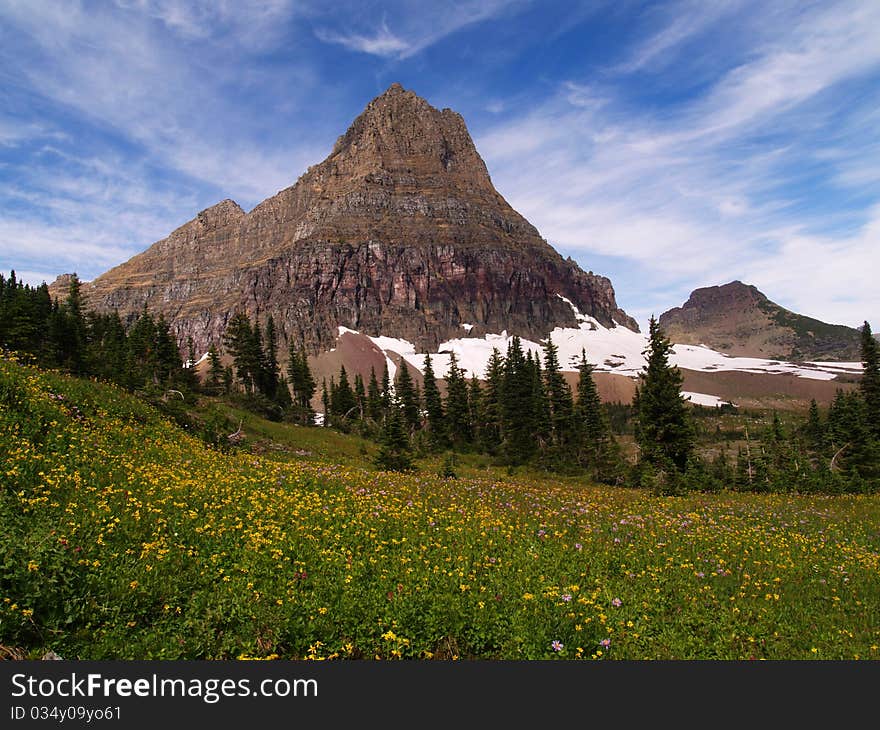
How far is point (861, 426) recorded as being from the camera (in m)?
40.6

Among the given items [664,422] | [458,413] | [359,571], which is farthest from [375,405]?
[359,571]

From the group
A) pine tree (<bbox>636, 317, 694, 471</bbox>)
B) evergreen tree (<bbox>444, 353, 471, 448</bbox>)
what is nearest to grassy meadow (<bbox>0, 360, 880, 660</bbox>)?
pine tree (<bbox>636, 317, 694, 471</bbox>)

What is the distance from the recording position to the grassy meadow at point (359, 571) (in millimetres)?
6188

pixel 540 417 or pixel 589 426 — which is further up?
pixel 540 417

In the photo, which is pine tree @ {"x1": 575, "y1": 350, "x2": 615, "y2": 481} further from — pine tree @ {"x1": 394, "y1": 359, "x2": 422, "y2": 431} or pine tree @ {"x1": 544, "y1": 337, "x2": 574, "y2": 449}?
pine tree @ {"x1": 394, "y1": 359, "x2": 422, "y2": 431}

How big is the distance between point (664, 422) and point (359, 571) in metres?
30.4

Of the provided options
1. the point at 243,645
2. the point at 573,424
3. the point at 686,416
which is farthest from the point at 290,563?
the point at 573,424

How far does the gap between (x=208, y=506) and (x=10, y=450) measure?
13.9ft

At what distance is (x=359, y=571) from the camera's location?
786cm

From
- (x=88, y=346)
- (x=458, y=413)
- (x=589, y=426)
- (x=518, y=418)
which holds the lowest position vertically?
(x=589, y=426)

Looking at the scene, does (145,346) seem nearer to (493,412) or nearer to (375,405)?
(375,405)

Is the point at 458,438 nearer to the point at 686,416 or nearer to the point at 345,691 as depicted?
the point at 686,416

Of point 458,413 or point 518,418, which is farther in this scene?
point 458,413

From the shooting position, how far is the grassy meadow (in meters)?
6.19
